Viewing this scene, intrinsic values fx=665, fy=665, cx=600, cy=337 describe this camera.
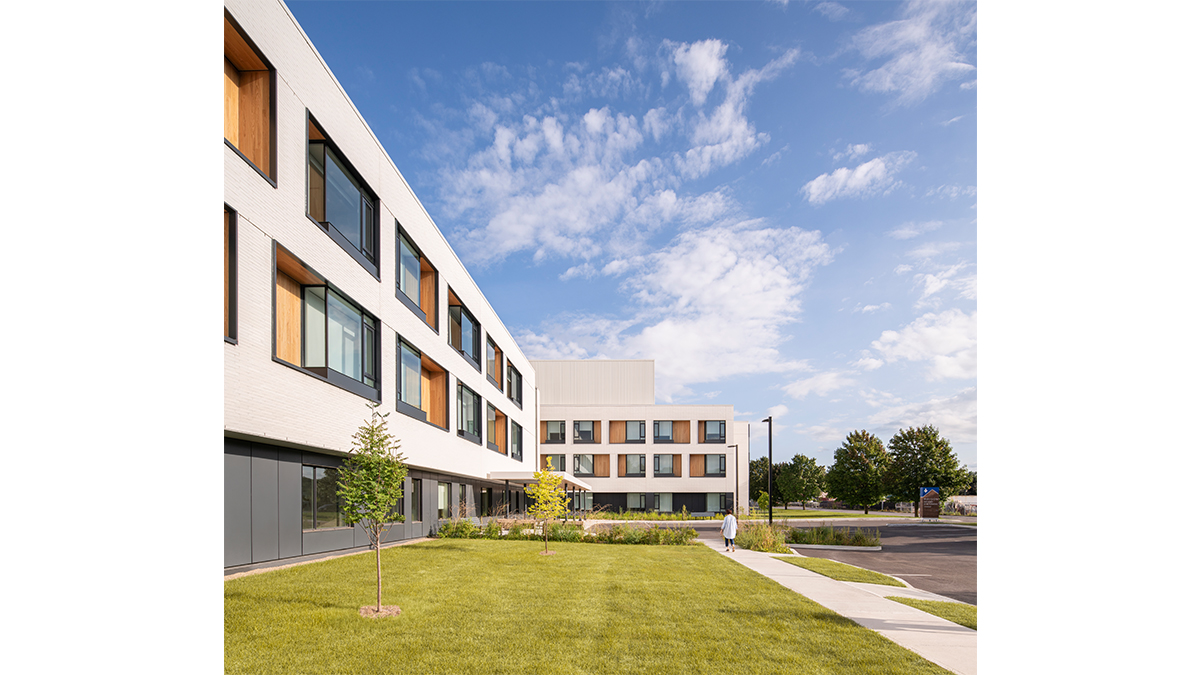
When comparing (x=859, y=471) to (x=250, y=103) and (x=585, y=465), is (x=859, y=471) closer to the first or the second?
(x=585, y=465)

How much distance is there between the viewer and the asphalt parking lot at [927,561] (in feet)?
54.5

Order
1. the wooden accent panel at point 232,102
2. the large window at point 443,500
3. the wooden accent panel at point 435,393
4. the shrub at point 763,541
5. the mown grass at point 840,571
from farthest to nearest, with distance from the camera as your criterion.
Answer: the large window at point 443,500, the wooden accent panel at point 435,393, the shrub at point 763,541, the mown grass at point 840,571, the wooden accent panel at point 232,102

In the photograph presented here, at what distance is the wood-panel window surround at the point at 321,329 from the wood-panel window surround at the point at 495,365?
17902 mm

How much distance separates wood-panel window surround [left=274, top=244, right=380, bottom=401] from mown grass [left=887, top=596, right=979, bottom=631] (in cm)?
1382

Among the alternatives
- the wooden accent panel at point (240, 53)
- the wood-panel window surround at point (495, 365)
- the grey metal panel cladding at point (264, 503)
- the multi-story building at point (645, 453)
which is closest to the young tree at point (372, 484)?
the grey metal panel cladding at point (264, 503)

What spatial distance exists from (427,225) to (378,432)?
17.4 meters

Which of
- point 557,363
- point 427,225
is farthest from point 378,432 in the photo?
point 557,363

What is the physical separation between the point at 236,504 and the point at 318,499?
414 cm

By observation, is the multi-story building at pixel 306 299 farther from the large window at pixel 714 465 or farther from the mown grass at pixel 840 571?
the large window at pixel 714 465

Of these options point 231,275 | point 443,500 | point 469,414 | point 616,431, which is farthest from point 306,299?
point 616,431

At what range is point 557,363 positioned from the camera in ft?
210

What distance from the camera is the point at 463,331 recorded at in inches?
1329

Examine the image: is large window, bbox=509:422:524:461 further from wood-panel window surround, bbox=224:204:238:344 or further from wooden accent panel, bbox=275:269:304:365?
wood-panel window surround, bbox=224:204:238:344
